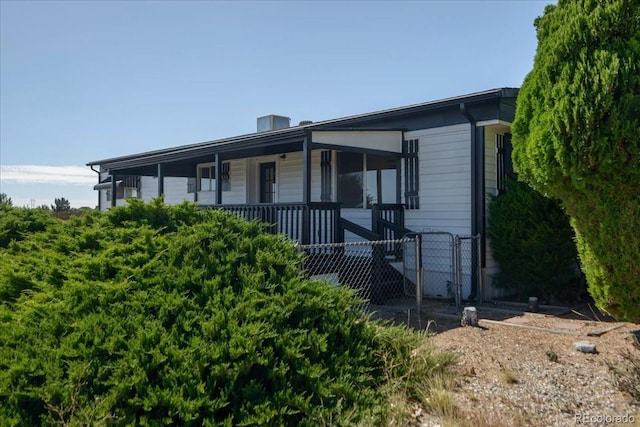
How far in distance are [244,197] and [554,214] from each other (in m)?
8.12

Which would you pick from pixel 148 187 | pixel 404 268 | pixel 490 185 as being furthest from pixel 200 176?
pixel 490 185

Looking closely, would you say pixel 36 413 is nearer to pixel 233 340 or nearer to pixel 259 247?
pixel 233 340

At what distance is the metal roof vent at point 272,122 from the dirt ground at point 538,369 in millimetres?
9284

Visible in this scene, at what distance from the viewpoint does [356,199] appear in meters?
11.0

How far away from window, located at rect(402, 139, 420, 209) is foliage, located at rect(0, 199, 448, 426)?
5558 mm

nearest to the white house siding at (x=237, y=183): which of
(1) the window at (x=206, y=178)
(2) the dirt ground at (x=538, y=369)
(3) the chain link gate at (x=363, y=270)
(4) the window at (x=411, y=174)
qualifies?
(1) the window at (x=206, y=178)

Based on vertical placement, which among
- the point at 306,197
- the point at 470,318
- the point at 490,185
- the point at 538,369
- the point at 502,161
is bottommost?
the point at 538,369

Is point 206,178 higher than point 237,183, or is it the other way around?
point 206,178

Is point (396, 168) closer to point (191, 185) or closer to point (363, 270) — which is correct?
point (363, 270)

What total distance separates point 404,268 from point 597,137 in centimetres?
466

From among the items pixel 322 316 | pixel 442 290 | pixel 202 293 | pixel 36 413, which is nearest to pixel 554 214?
pixel 442 290

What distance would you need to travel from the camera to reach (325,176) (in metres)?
11.2

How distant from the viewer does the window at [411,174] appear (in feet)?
32.4

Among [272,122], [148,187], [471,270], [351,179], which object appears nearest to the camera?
[471,270]
